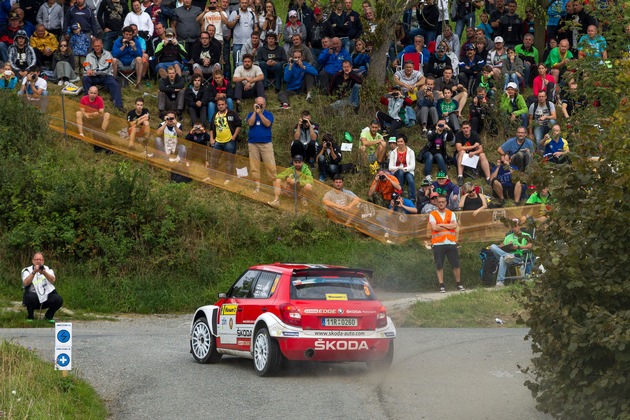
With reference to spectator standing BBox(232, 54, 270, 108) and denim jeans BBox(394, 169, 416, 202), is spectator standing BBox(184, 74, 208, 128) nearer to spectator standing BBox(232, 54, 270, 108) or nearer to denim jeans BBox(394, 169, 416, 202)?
spectator standing BBox(232, 54, 270, 108)

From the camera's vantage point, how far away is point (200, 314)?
16.8 m

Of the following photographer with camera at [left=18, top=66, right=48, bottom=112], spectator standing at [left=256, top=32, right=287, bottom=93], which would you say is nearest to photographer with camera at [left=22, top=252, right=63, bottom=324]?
photographer with camera at [left=18, top=66, right=48, bottom=112]

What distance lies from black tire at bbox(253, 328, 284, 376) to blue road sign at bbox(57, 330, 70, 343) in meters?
2.85

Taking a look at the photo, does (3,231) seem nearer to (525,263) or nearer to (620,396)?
(525,263)

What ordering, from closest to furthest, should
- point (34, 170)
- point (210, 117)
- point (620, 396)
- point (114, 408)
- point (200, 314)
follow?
point (620, 396), point (114, 408), point (200, 314), point (34, 170), point (210, 117)

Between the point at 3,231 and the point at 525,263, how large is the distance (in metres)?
12.0

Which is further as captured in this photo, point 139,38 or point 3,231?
point 139,38

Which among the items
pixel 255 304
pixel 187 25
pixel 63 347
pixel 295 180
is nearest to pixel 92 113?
pixel 187 25

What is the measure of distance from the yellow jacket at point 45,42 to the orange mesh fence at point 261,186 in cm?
235

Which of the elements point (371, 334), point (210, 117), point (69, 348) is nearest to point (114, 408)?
point (69, 348)

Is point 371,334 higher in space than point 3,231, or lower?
lower

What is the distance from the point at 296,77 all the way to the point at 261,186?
5.53 metres

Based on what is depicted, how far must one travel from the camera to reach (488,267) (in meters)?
24.4

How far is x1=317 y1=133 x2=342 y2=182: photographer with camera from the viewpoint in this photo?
27547 mm
